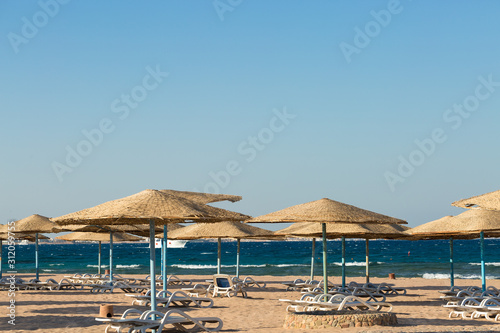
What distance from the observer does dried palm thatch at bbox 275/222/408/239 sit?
15375 mm

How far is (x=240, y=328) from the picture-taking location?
9812mm

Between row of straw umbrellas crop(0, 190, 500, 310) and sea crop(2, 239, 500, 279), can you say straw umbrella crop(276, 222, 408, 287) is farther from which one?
sea crop(2, 239, 500, 279)

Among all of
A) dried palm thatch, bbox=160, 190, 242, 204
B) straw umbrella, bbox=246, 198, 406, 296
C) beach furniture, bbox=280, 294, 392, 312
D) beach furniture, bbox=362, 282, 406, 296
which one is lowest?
beach furniture, bbox=362, 282, 406, 296

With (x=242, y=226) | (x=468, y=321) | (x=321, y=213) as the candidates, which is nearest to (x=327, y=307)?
(x=321, y=213)

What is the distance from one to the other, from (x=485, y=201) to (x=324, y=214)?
3022 millimetres

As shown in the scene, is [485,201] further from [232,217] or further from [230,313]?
[230,313]

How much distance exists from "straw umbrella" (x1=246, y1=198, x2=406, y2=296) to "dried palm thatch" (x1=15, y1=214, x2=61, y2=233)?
27.2 ft

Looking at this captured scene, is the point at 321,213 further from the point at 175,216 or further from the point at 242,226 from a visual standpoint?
the point at 242,226

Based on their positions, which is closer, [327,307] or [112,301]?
[327,307]

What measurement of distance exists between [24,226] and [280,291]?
23.8 feet

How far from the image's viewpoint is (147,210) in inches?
304

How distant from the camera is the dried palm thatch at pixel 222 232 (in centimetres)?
1658

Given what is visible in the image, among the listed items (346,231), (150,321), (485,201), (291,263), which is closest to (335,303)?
(485,201)

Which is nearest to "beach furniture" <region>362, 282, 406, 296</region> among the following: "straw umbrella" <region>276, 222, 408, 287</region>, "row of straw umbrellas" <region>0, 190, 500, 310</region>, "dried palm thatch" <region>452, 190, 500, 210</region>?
"straw umbrella" <region>276, 222, 408, 287</region>
